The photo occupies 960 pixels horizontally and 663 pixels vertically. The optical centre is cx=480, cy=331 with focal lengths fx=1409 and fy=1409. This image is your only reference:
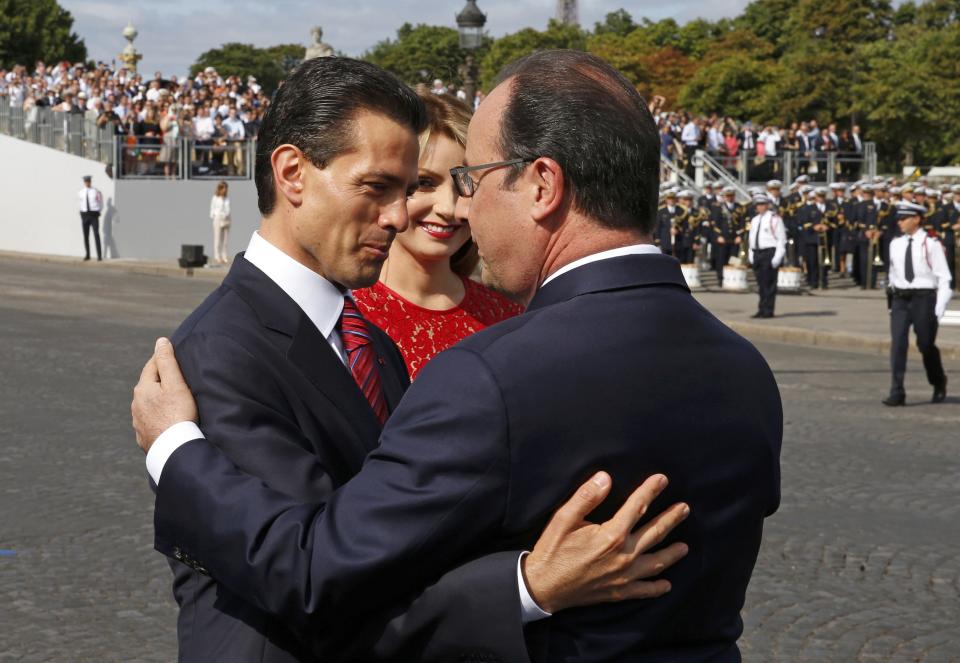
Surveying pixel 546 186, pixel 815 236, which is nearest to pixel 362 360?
pixel 546 186

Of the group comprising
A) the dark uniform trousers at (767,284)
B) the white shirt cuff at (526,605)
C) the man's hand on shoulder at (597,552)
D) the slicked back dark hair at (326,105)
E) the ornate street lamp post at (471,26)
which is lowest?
the dark uniform trousers at (767,284)

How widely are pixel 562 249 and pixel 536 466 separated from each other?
396 mm

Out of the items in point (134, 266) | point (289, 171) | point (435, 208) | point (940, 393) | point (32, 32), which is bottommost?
point (134, 266)

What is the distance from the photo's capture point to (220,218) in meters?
31.5

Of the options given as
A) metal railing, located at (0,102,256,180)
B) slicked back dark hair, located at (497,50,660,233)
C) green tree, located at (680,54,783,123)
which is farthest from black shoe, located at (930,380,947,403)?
green tree, located at (680,54,783,123)

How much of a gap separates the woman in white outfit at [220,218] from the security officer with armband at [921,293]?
20654 millimetres

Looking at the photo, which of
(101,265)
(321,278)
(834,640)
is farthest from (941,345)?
(101,265)

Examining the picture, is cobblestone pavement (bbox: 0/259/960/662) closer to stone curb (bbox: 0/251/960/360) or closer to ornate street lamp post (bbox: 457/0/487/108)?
stone curb (bbox: 0/251/960/360)

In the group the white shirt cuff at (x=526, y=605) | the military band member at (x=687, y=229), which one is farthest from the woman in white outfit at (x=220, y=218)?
the white shirt cuff at (x=526, y=605)

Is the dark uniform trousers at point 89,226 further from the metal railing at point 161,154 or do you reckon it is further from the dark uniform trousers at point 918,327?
the dark uniform trousers at point 918,327

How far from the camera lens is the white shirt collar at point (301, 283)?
249 centimetres

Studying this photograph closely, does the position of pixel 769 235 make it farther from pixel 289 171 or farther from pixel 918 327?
pixel 289 171

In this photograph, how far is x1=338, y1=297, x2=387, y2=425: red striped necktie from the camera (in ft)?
8.36

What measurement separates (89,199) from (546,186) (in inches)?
→ 1278
